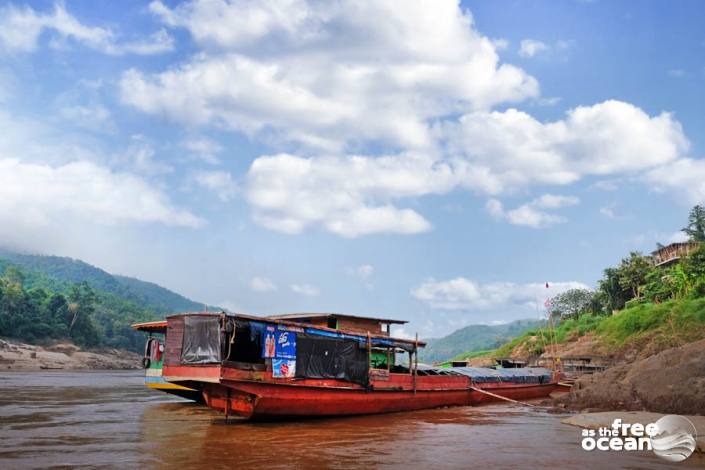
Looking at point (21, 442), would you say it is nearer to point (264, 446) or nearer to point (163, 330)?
point (264, 446)

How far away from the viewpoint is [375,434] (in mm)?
13945

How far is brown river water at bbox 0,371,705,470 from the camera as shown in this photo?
33.3 ft

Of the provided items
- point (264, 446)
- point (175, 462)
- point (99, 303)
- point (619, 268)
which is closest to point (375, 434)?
point (264, 446)

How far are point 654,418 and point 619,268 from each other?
42.0 m

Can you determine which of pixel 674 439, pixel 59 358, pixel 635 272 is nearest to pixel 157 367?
pixel 674 439

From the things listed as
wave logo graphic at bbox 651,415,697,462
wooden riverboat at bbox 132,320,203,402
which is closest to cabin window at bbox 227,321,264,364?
wooden riverboat at bbox 132,320,203,402

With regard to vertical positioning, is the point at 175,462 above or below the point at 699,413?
below

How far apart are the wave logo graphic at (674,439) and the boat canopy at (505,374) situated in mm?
11634

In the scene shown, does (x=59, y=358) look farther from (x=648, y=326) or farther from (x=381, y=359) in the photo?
(x=648, y=326)

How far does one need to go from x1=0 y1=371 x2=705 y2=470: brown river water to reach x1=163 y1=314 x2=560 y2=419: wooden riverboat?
0.58 meters

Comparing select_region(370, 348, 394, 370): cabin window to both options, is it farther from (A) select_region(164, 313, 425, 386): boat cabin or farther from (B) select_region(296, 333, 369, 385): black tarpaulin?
(B) select_region(296, 333, 369, 385): black tarpaulin

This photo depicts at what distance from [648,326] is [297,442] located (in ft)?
111

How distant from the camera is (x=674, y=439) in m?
11.0

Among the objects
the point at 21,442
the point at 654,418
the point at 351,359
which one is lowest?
the point at 21,442
